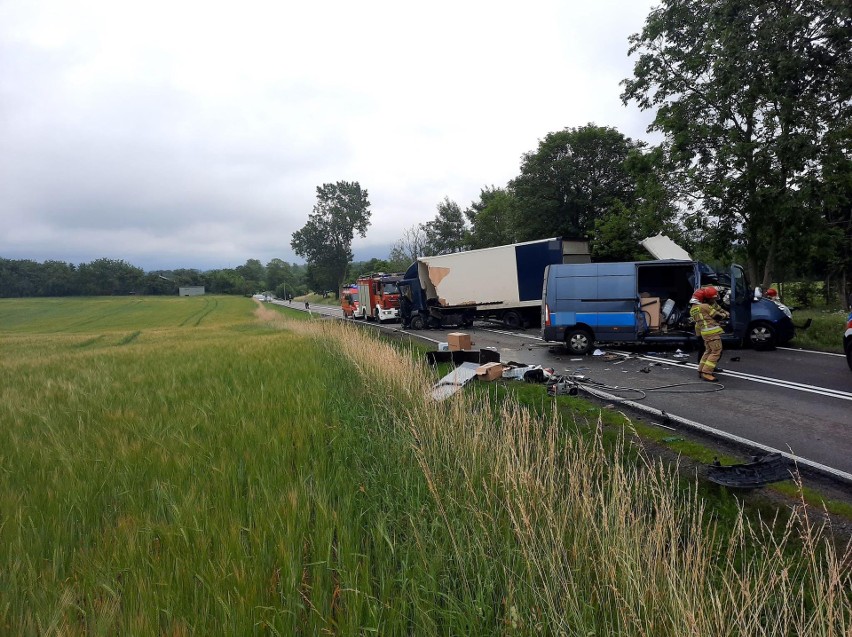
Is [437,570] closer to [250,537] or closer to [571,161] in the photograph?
[250,537]

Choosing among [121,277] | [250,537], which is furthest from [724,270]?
[121,277]

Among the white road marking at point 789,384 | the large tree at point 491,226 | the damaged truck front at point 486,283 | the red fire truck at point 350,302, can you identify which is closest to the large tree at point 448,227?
the large tree at point 491,226

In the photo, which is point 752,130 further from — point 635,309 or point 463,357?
point 463,357

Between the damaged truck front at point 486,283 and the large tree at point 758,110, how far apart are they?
5093 millimetres

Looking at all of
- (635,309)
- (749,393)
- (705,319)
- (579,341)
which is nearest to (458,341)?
(579,341)

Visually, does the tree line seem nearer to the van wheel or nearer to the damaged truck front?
the damaged truck front

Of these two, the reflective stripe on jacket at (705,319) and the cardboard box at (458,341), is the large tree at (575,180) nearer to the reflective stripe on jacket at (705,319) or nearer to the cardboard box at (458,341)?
the cardboard box at (458,341)

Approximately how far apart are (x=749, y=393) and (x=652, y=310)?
194 inches

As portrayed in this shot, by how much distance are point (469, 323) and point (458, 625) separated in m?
19.7

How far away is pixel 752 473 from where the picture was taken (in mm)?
3928

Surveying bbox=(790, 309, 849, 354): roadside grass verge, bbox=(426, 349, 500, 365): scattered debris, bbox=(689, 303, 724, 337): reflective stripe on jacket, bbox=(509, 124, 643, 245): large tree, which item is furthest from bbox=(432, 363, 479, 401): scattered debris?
bbox=(509, 124, 643, 245): large tree

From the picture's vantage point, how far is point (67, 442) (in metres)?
4.43

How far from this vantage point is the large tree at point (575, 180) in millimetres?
27344

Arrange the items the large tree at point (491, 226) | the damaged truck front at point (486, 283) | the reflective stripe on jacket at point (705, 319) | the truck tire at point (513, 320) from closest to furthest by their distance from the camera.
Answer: the reflective stripe on jacket at point (705, 319) < the damaged truck front at point (486, 283) < the truck tire at point (513, 320) < the large tree at point (491, 226)
